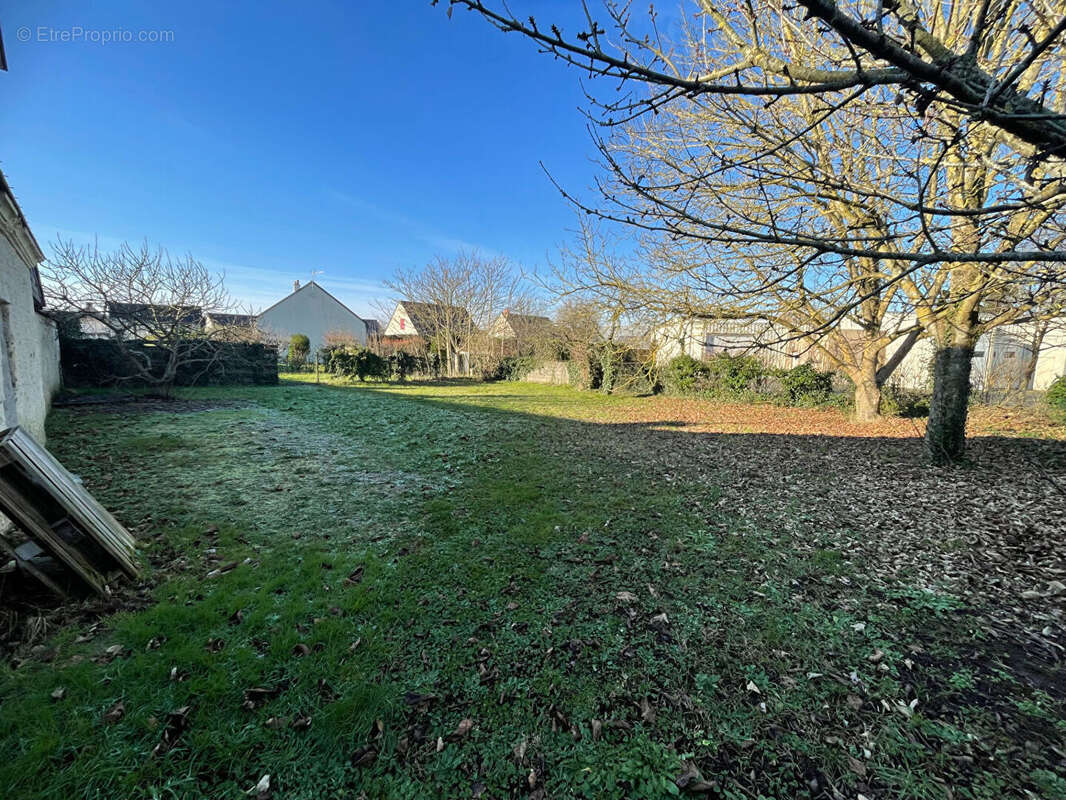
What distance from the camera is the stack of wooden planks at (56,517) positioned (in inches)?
94.4

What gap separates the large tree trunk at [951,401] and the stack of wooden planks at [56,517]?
859cm

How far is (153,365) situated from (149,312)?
3.44 meters

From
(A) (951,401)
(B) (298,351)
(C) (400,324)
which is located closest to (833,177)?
(A) (951,401)

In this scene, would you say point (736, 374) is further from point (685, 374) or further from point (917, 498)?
point (917, 498)

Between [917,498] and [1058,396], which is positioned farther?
[1058,396]

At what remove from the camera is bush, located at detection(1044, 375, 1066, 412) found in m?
8.25

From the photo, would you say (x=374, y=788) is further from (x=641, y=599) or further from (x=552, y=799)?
(x=641, y=599)

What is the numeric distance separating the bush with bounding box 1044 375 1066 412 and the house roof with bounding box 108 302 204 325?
19928 millimetres

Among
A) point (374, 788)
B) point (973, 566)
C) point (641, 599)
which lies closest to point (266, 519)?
point (374, 788)

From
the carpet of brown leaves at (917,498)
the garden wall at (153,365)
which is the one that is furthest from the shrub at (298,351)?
the carpet of brown leaves at (917,498)

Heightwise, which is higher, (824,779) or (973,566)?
(973,566)

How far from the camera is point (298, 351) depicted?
2600 centimetres

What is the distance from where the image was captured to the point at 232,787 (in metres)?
1.58

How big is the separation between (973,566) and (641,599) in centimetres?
267
